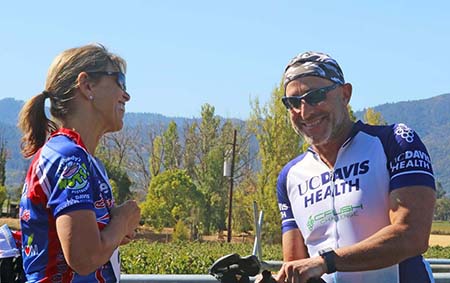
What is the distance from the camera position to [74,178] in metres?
2.96

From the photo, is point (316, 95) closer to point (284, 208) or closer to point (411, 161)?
point (411, 161)

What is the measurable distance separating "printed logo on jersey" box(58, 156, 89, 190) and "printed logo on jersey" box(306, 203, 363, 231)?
43.1 inches

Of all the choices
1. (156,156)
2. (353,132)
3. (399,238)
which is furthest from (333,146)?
(156,156)

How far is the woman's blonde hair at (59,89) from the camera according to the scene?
128 inches

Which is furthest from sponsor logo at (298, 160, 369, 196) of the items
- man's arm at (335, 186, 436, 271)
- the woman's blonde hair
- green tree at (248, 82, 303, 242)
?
green tree at (248, 82, 303, 242)

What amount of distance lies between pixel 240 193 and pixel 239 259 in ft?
176

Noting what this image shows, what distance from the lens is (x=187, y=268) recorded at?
1769cm

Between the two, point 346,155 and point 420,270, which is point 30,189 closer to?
point 346,155

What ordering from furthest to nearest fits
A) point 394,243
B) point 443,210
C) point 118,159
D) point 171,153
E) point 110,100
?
1. point 443,210
2. point 171,153
3. point 118,159
4. point 110,100
5. point 394,243

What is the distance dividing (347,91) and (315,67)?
8.3 inches

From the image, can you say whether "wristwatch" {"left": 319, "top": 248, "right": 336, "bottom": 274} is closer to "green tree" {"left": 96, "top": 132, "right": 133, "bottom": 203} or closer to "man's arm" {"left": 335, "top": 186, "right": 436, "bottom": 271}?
"man's arm" {"left": 335, "top": 186, "right": 436, "bottom": 271}

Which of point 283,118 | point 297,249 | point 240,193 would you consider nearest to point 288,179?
point 297,249

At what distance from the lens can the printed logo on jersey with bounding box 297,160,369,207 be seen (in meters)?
3.44

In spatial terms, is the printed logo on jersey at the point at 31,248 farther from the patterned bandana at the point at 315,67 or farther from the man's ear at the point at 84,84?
the patterned bandana at the point at 315,67
